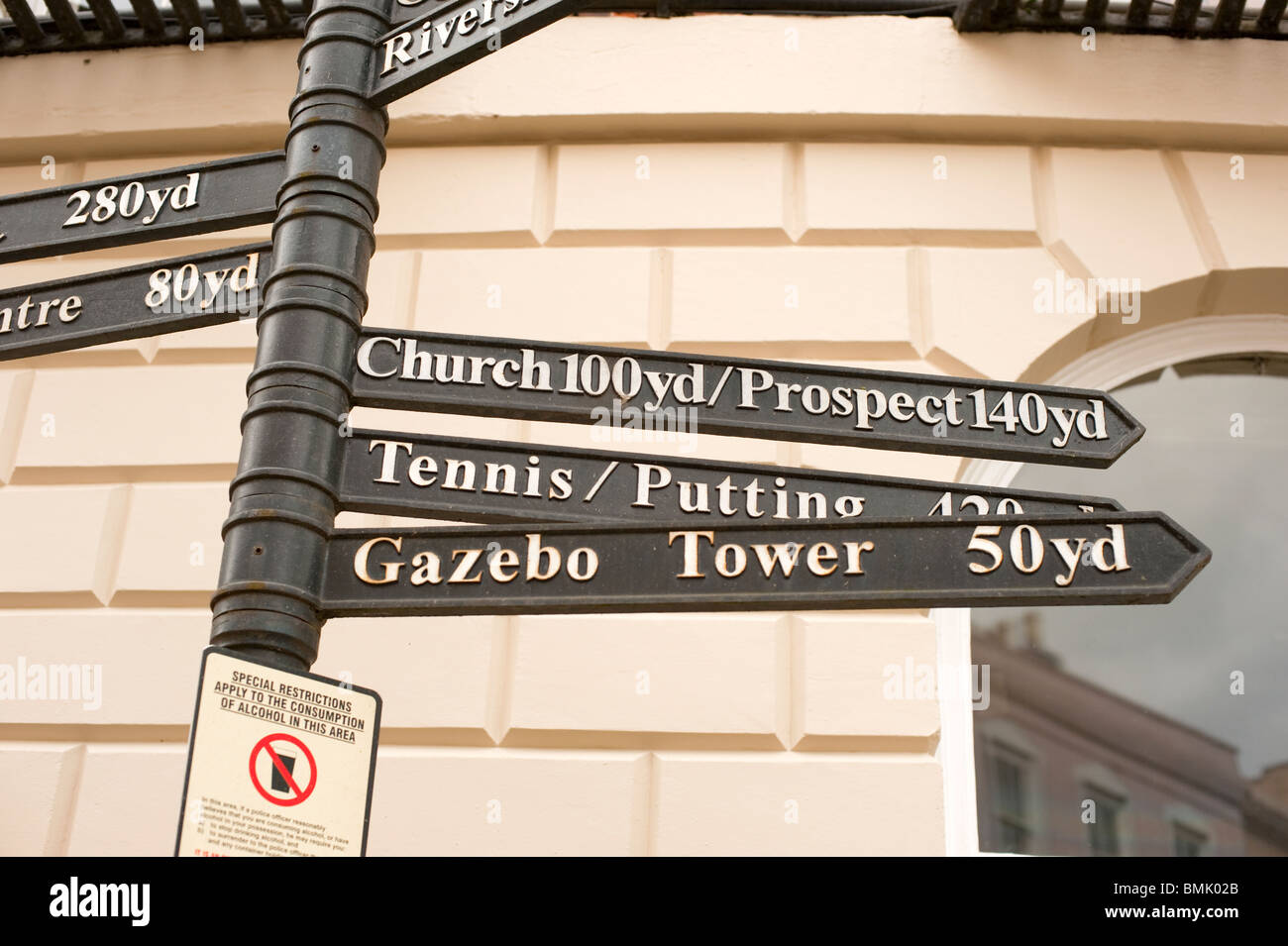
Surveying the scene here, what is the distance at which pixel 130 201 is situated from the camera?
338 cm

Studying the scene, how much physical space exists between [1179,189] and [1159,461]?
109 centimetres

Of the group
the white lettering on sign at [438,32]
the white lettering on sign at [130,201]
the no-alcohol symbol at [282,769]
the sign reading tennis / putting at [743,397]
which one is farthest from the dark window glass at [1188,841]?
the white lettering on sign at [130,201]

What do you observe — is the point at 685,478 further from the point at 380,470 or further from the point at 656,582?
the point at 380,470

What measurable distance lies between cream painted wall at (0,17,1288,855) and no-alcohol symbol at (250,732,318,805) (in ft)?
7.25

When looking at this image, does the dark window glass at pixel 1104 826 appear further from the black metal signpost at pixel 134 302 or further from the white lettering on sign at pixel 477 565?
the black metal signpost at pixel 134 302

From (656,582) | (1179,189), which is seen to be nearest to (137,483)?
(656,582)

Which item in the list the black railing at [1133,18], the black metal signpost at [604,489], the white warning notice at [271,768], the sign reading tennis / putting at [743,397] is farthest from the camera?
the black railing at [1133,18]

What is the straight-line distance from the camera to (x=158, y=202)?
132 inches

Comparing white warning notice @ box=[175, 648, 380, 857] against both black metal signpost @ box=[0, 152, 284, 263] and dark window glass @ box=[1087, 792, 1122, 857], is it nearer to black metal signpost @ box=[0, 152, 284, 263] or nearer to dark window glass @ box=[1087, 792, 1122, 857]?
black metal signpost @ box=[0, 152, 284, 263]

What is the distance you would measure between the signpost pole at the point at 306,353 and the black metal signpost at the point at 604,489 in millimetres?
123

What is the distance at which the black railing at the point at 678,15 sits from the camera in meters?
5.74

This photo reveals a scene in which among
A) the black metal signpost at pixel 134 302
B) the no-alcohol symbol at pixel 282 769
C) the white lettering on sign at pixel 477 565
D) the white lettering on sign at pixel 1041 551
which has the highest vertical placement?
the black metal signpost at pixel 134 302
